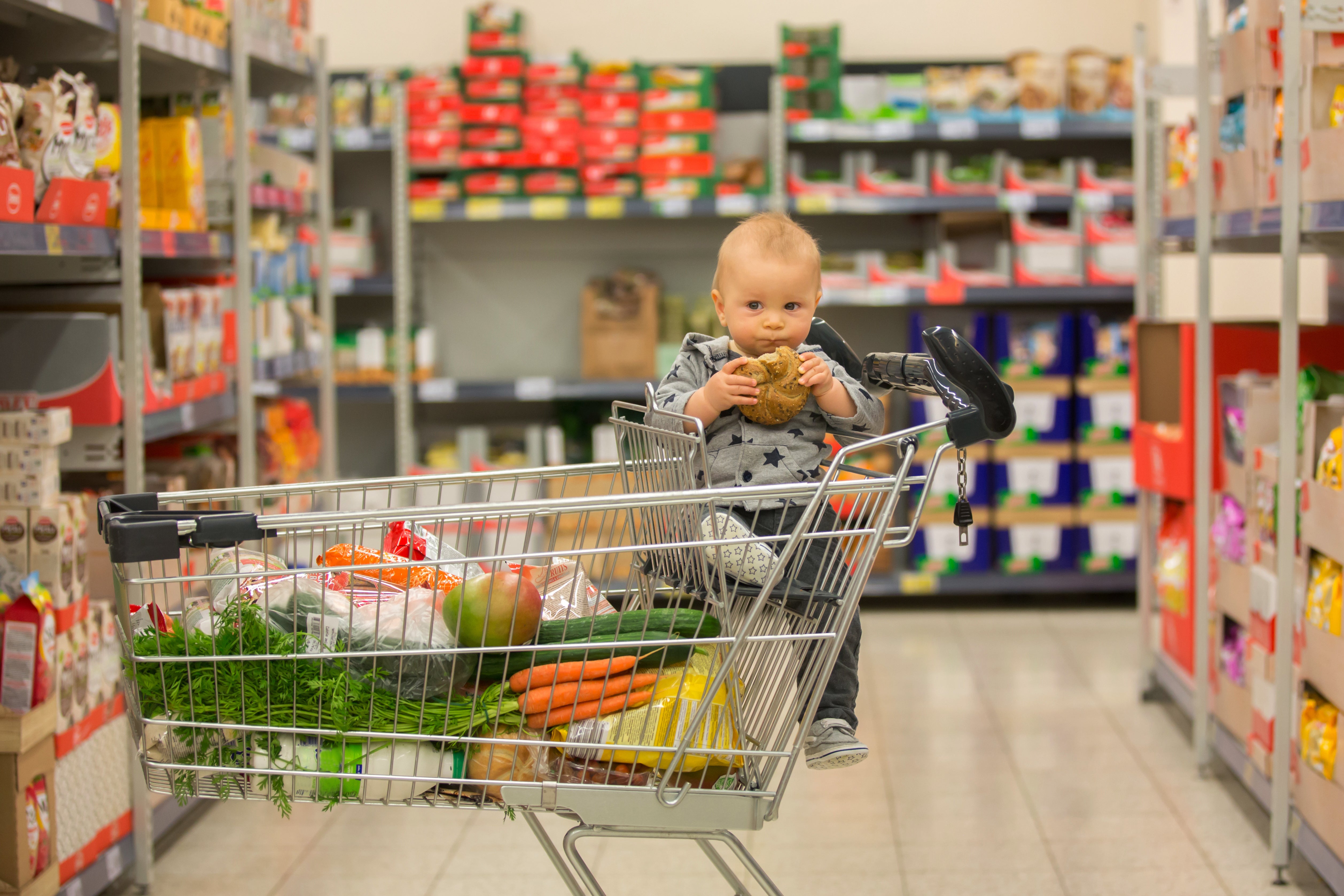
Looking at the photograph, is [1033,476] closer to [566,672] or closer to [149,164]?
[149,164]

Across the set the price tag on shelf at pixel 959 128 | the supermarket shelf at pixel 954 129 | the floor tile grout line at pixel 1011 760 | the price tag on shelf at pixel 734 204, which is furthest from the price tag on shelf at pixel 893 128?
the floor tile grout line at pixel 1011 760

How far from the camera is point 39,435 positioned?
2.32 m

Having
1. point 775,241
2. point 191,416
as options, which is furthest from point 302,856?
point 775,241

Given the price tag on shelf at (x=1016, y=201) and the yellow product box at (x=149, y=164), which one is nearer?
the yellow product box at (x=149, y=164)

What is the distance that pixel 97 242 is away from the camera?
2.54 m

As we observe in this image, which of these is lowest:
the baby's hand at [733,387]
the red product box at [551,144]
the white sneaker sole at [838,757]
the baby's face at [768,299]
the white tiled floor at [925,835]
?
the white tiled floor at [925,835]

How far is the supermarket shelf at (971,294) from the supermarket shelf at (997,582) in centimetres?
114

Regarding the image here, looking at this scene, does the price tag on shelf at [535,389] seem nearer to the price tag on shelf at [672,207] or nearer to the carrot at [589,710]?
the price tag on shelf at [672,207]

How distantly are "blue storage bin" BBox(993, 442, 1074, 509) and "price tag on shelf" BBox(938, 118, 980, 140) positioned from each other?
1.28 m

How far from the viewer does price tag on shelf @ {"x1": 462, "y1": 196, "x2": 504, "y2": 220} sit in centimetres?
505

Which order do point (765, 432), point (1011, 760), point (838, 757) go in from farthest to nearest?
point (1011, 760) → point (765, 432) → point (838, 757)

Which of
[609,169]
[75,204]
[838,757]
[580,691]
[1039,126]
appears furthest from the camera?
[609,169]

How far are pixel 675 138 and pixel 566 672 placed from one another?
3761 mm

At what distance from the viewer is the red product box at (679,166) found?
16.5ft
